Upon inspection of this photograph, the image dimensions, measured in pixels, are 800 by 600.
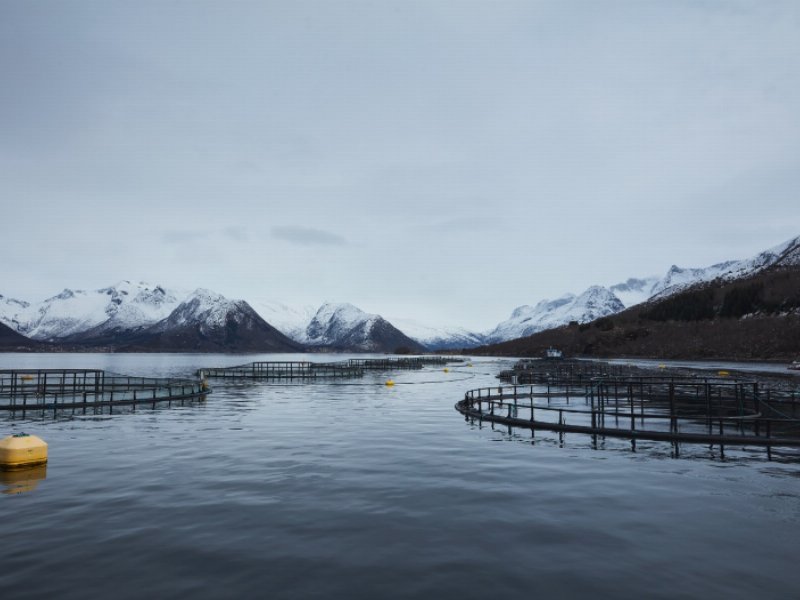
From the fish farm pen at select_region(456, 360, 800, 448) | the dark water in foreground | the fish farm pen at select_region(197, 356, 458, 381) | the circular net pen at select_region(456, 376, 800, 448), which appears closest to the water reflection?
the dark water in foreground

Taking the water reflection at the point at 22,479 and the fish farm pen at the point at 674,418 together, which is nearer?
the water reflection at the point at 22,479

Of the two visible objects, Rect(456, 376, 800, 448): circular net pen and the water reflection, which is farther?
Rect(456, 376, 800, 448): circular net pen

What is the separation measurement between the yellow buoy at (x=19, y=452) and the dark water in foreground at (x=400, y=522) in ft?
3.64

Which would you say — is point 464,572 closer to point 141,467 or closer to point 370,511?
point 370,511

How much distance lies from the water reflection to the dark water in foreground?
0.54 m

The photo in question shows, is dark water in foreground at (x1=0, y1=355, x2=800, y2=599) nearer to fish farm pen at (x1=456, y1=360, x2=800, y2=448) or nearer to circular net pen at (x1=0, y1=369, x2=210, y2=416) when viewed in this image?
fish farm pen at (x1=456, y1=360, x2=800, y2=448)

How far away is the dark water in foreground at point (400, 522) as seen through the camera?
12.3 metres

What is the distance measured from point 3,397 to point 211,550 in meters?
57.9

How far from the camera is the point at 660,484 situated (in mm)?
21391

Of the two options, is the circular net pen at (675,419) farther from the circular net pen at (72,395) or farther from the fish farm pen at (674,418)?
the circular net pen at (72,395)

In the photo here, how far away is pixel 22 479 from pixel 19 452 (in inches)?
68.0

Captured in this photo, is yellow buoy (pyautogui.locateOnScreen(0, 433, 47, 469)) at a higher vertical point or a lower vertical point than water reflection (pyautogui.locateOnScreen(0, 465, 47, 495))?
higher

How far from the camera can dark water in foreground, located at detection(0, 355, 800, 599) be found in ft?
40.2

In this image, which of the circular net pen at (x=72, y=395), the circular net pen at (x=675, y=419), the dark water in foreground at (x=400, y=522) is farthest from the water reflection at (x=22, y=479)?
the circular net pen at (x=675, y=419)
